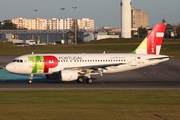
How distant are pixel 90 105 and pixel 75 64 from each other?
17662mm

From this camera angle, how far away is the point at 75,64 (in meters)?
46.8

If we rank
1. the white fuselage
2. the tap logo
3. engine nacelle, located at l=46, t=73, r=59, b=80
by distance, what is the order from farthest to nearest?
engine nacelle, located at l=46, t=73, r=59, b=80 → the white fuselage → the tap logo

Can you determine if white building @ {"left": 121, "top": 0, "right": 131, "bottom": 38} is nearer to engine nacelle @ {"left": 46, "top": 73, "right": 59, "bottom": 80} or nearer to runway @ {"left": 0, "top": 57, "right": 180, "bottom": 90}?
runway @ {"left": 0, "top": 57, "right": 180, "bottom": 90}

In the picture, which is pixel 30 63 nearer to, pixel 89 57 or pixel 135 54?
pixel 89 57

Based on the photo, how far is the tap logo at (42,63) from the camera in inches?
1807

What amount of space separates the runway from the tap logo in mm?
1356

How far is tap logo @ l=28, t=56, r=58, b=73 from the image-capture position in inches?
1807

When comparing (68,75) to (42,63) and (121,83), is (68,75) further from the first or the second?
(121,83)

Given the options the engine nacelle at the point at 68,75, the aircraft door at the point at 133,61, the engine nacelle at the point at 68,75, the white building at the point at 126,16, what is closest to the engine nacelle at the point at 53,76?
the engine nacelle at the point at 68,75

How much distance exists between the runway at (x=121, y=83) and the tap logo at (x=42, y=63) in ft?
4.45

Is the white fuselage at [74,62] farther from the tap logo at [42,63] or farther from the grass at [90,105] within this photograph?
the grass at [90,105]

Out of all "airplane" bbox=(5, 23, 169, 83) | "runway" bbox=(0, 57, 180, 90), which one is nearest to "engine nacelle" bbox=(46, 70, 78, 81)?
"airplane" bbox=(5, 23, 169, 83)

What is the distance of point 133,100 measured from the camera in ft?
106

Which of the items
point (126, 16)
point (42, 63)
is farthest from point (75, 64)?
point (126, 16)
